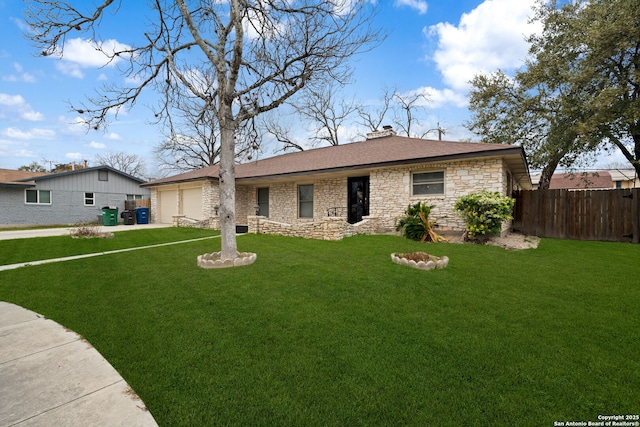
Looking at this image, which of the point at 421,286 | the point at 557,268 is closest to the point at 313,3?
the point at 421,286

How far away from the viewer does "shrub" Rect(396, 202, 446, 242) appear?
29.7ft

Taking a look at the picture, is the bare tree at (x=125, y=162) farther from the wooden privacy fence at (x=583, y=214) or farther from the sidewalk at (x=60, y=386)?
the wooden privacy fence at (x=583, y=214)

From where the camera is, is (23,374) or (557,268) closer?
(23,374)

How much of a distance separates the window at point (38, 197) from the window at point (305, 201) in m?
18.0

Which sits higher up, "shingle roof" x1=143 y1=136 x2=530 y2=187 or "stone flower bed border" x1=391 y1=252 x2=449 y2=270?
"shingle roof" x1=143 y1=136 x2=530 y2=187

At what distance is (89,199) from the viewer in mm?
21203

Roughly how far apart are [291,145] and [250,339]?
2636 cm

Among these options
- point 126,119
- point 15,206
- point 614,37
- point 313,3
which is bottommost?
point 15,206

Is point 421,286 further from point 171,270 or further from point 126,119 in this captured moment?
point 126,119

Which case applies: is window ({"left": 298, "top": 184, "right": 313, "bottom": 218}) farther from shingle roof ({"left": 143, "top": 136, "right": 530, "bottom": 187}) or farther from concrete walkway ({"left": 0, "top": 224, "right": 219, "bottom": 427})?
concrete walkway ({"left": 0, "top": 224, "right": 219, "bottom": 427})

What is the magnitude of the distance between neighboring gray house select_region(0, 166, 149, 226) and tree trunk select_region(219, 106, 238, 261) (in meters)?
20.1

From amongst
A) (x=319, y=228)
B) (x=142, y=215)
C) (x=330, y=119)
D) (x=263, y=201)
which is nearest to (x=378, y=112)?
(x=330, y=119)

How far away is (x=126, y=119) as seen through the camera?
7.98 m

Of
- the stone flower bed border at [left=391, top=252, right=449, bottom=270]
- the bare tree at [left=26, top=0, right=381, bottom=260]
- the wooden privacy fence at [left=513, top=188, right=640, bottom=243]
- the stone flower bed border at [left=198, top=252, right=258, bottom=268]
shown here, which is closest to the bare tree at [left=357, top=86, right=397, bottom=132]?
the wooden privacy fence at [left=513, top=188, right=640, bottom=243]
